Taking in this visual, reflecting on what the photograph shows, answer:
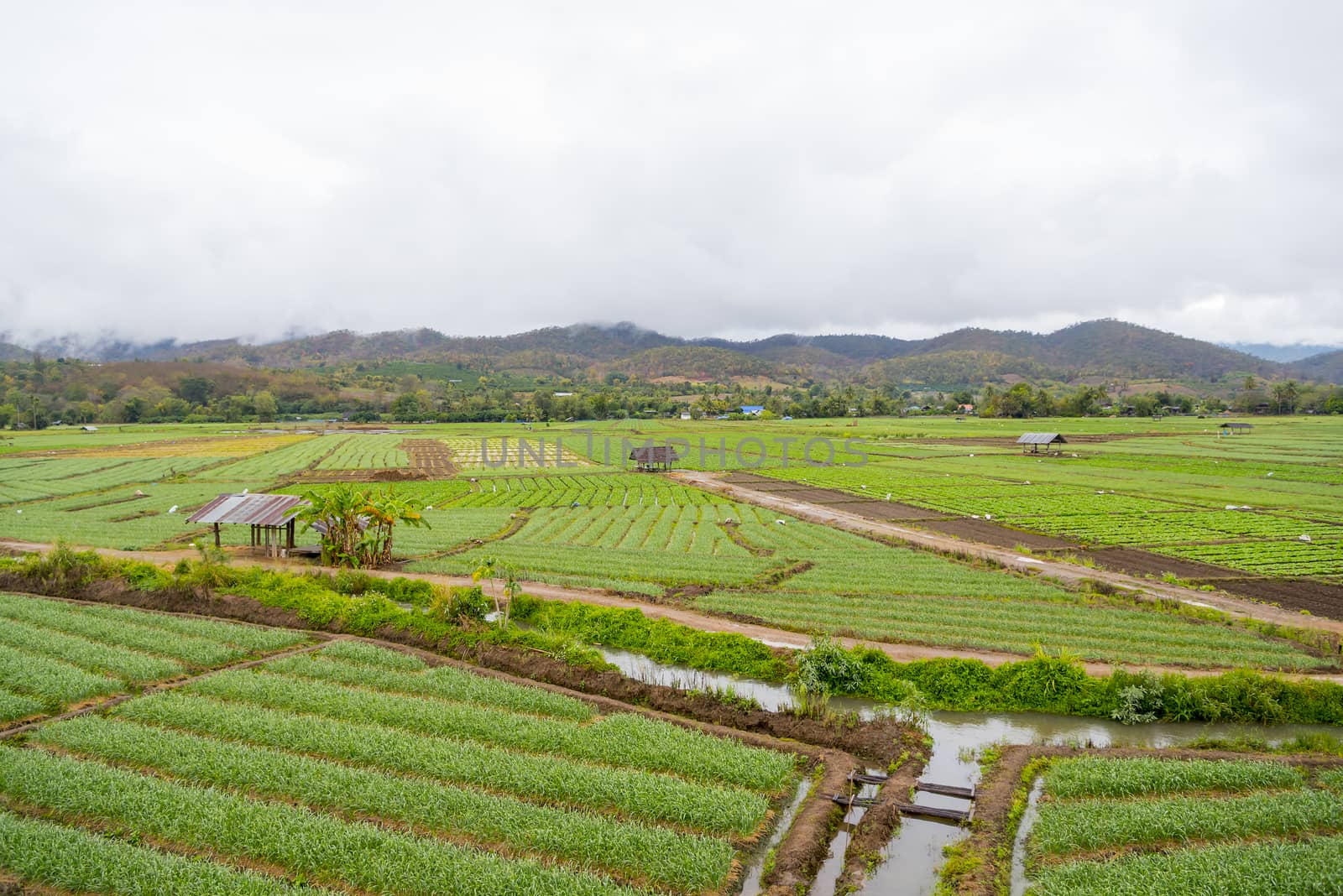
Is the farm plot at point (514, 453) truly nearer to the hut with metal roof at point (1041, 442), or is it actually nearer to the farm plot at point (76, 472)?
the farm plot at point (76, 472)

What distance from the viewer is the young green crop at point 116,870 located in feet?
32.4

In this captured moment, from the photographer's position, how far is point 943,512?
151 feet

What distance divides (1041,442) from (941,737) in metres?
72.8

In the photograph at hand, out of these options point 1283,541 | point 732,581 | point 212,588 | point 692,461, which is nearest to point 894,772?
point 732,581

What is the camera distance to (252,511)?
103 feet

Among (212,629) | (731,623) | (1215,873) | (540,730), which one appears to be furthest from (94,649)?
(1215,873)

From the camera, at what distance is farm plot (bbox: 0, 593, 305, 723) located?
16.7 metres

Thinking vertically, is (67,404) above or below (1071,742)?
above

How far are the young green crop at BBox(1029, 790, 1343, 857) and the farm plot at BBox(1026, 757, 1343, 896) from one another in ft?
0.04

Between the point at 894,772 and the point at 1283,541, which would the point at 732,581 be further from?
the point at 1283,541

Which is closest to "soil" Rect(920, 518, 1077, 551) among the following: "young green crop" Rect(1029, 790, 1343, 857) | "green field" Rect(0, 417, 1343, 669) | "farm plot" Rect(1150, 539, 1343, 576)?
"green field" Rect(0, 417, 1343, 669)

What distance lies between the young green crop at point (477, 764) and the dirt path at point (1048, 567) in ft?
68.5

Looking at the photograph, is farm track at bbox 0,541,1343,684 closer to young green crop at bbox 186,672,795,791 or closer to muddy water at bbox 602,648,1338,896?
muddy water at bbox 602,648,1338,896

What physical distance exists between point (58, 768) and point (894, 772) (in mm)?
15188
